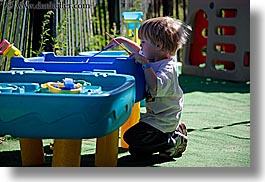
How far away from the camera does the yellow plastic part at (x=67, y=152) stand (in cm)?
234

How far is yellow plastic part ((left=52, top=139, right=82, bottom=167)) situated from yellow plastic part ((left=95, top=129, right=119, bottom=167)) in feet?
0.76

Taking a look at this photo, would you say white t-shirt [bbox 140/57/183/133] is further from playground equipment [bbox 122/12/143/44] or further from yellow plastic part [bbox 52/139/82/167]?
playground equipment [bbox 122/12/143/44]

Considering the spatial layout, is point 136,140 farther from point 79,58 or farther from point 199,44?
point 199,44

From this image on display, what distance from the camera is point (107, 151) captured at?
260 centimetres

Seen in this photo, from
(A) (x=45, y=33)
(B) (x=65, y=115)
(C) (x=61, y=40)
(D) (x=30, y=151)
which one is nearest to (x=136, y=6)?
(C) (x=61, y=40)

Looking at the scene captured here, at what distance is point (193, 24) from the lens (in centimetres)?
609

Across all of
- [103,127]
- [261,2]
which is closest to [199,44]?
[261,2]

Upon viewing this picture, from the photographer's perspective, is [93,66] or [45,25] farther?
[45,25]

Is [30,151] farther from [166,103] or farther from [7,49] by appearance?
[166,103]

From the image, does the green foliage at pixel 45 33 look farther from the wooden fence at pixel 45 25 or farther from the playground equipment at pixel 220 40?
the playground equipment at pixel 220 40

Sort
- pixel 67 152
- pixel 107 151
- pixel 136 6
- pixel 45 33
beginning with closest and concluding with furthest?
pixel 67 152 → pixel 107 151 → pixel 45 33 → pixel 136 6

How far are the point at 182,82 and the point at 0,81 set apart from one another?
3.00 meters

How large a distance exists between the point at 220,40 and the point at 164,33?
122 inches

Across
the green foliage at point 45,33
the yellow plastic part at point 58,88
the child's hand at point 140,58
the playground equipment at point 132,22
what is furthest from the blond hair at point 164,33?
the playground equipment at point 132,22
